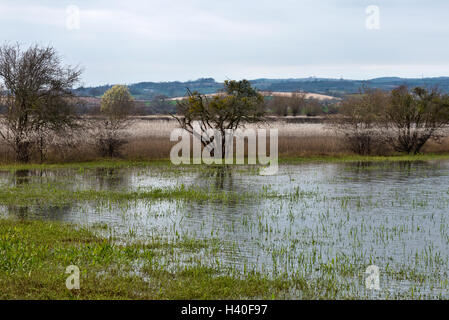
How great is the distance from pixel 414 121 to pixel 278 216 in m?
24.9

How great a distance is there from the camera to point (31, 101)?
30578 mm

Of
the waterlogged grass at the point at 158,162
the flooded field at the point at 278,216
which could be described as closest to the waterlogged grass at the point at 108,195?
the flooded field at the point at 278,216

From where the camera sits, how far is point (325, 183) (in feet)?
76.6

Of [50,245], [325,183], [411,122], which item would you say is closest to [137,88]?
[411,122]

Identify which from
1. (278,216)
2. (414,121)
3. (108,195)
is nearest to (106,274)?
(278,216)

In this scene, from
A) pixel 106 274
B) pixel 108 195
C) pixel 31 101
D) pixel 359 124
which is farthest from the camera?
pixel 359 124

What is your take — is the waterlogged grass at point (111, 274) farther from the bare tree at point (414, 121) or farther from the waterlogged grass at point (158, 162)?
the bare tree at point (414, 121)

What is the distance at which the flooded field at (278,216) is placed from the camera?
1038 centimetres

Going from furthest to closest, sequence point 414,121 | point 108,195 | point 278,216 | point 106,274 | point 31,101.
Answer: point 414,121
point 31,101
point 108,195
point 278,216
point 106,274

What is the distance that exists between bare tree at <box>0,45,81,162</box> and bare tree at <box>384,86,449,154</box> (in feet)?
65.1

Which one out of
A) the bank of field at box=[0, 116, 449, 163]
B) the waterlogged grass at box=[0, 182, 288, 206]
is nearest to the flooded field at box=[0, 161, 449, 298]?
the waterlogged grass at box=[0, 182, 288, 206]

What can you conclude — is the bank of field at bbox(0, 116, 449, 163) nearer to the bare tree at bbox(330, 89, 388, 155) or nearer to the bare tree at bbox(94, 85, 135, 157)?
the bare tree at bbox(94, 85, 135, 157)

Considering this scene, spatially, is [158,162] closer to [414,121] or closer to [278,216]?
[278,216]

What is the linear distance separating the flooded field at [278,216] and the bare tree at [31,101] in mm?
4004
